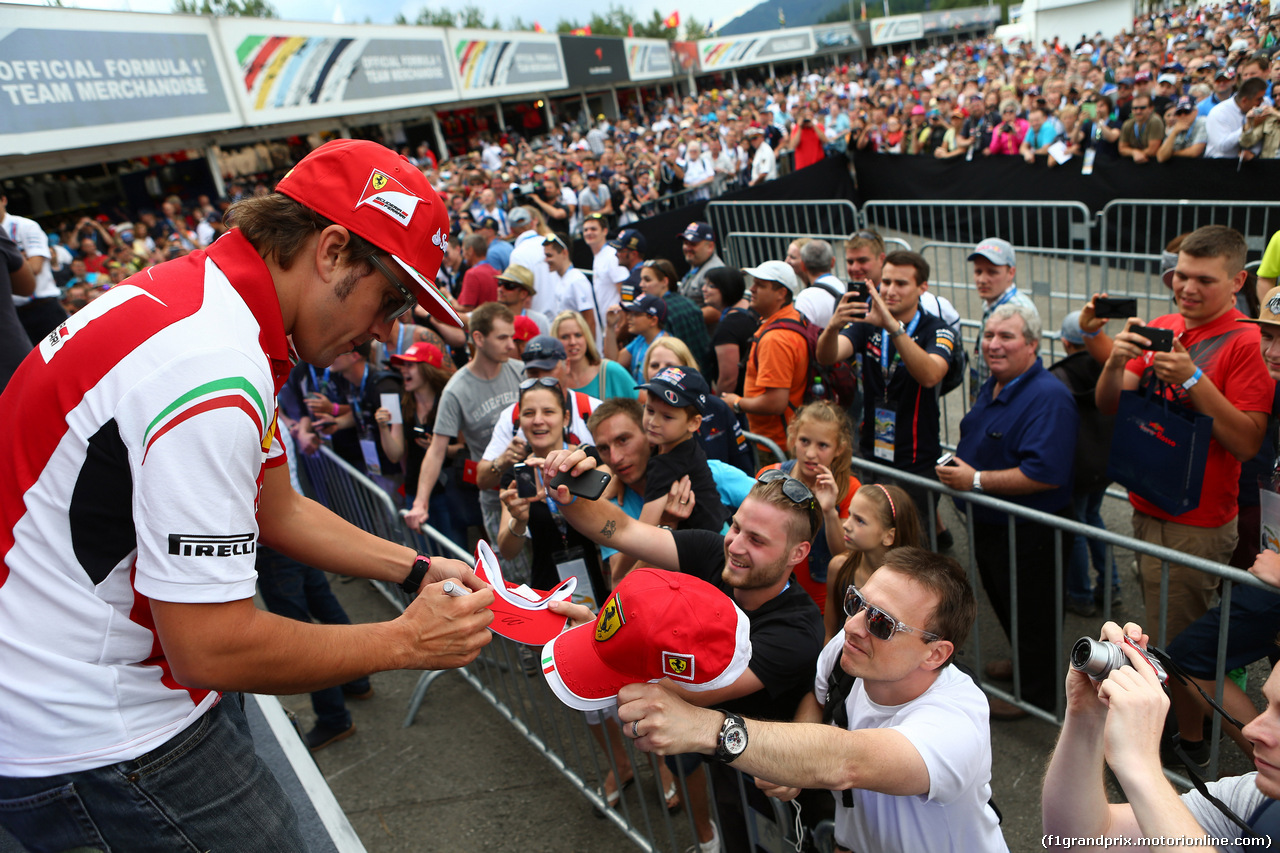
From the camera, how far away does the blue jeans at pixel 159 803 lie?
1466 mm

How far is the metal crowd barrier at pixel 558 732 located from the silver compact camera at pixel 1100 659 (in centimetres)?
101

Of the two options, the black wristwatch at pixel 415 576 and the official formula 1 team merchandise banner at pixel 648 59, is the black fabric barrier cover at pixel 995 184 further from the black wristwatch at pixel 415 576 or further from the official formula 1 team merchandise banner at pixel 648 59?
the official formula 1 team merchandise banner at pixel 648 59

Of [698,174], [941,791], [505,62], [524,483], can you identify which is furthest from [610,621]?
[505,62]

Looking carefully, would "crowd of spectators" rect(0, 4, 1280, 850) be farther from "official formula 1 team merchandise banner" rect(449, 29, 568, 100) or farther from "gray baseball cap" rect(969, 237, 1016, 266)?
"official formula 1 team merchandise banner" rect(449, 29, 568, 100)

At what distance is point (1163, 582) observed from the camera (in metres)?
2.88

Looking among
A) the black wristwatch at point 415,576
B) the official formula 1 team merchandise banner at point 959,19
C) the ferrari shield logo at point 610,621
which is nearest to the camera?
the ferrari shield logo at point 610,621

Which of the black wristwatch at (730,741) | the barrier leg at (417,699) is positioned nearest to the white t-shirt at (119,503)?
the black wristwatch at (730,741)

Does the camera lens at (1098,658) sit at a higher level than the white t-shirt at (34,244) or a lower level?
lower

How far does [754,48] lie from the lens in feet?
155

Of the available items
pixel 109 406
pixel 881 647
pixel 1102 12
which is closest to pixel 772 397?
pixel 881 647

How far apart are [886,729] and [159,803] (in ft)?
5.26

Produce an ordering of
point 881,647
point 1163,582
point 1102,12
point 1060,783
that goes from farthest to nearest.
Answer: point 1102,12, point 1163,582, point 881,647, point 1060,783

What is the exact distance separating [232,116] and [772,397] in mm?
18178

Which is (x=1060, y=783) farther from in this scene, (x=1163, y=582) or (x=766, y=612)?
(x=1163, y=582)
